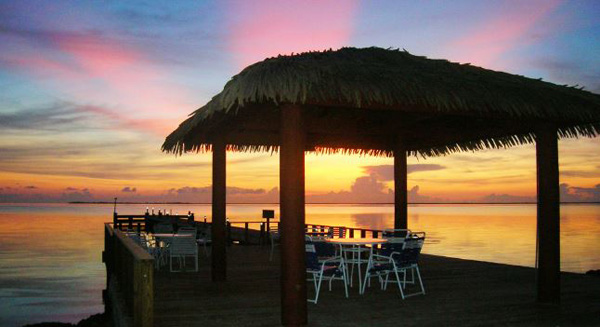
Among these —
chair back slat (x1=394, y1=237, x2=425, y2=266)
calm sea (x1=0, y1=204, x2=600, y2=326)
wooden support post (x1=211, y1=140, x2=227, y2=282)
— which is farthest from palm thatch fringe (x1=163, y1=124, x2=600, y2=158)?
calm sea (x1=0, y1=204, x2=600, y2=326)

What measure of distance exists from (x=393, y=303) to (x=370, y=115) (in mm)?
2759

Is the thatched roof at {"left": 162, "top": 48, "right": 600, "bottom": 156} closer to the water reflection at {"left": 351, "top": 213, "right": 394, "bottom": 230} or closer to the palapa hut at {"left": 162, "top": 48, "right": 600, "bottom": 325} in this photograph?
the palapa hut at {"left": 162, "top": 48, "right": 600, "bottom": 325}

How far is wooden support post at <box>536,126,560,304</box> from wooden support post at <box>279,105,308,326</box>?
3.22m

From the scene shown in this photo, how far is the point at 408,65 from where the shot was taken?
7129 millimetres

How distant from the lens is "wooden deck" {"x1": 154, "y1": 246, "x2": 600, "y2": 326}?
608cm

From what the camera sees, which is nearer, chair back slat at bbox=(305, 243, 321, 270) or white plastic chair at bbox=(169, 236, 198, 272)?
chair back slat at bbox=(305, 243, 321, 270)

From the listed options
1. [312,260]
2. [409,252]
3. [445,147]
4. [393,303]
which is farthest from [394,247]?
[445,147]

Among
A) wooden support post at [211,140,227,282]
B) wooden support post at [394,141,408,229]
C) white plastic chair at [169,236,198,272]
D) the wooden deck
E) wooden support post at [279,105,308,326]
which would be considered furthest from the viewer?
wooden support post at [394,141,408,229]

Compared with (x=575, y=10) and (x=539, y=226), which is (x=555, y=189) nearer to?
(x=539, y=226)

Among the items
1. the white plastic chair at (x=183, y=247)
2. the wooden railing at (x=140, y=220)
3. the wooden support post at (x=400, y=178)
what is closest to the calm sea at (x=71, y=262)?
the wooden railing at (x=140, y=220)

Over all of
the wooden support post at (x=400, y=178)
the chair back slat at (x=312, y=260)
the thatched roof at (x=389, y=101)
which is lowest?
the chair back slat at (x=312, y=260)

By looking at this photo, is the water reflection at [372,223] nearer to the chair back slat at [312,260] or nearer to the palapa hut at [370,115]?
the palapa hut at [370,115]

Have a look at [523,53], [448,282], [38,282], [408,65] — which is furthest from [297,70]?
[38,282]

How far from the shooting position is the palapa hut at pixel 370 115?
18.9 feet
